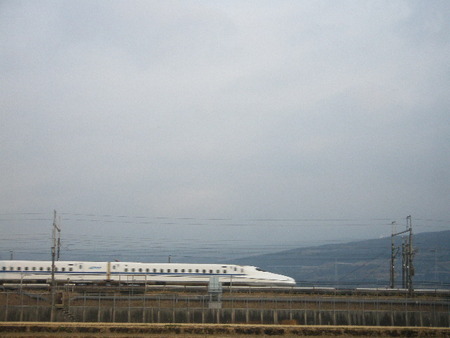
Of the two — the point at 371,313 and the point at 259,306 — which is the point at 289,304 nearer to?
the point at 259,306

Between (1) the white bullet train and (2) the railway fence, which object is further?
(1) the white bullet train

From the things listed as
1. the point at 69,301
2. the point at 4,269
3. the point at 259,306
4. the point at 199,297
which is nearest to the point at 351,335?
the point at 259,306

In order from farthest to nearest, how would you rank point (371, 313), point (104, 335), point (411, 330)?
point (371, 313) → point (411, 330) → point (104, 335)

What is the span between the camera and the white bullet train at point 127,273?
75.9 metres

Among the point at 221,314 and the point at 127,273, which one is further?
the point at 127,273

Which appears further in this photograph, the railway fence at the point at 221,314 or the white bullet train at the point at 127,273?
the white bullet train at the point at 127,273

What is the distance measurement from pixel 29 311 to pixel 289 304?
26.3 meters

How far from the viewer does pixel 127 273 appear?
254ft

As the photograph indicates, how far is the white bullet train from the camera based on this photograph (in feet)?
249

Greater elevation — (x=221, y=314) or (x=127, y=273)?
(x=127, y=273)

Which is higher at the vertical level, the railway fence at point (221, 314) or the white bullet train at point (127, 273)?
the white bullet train at point (127, 273)

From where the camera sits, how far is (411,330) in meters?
50.2

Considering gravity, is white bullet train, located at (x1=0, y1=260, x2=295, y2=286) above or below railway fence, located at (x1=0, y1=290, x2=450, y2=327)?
above

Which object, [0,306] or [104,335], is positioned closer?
[104,335]
